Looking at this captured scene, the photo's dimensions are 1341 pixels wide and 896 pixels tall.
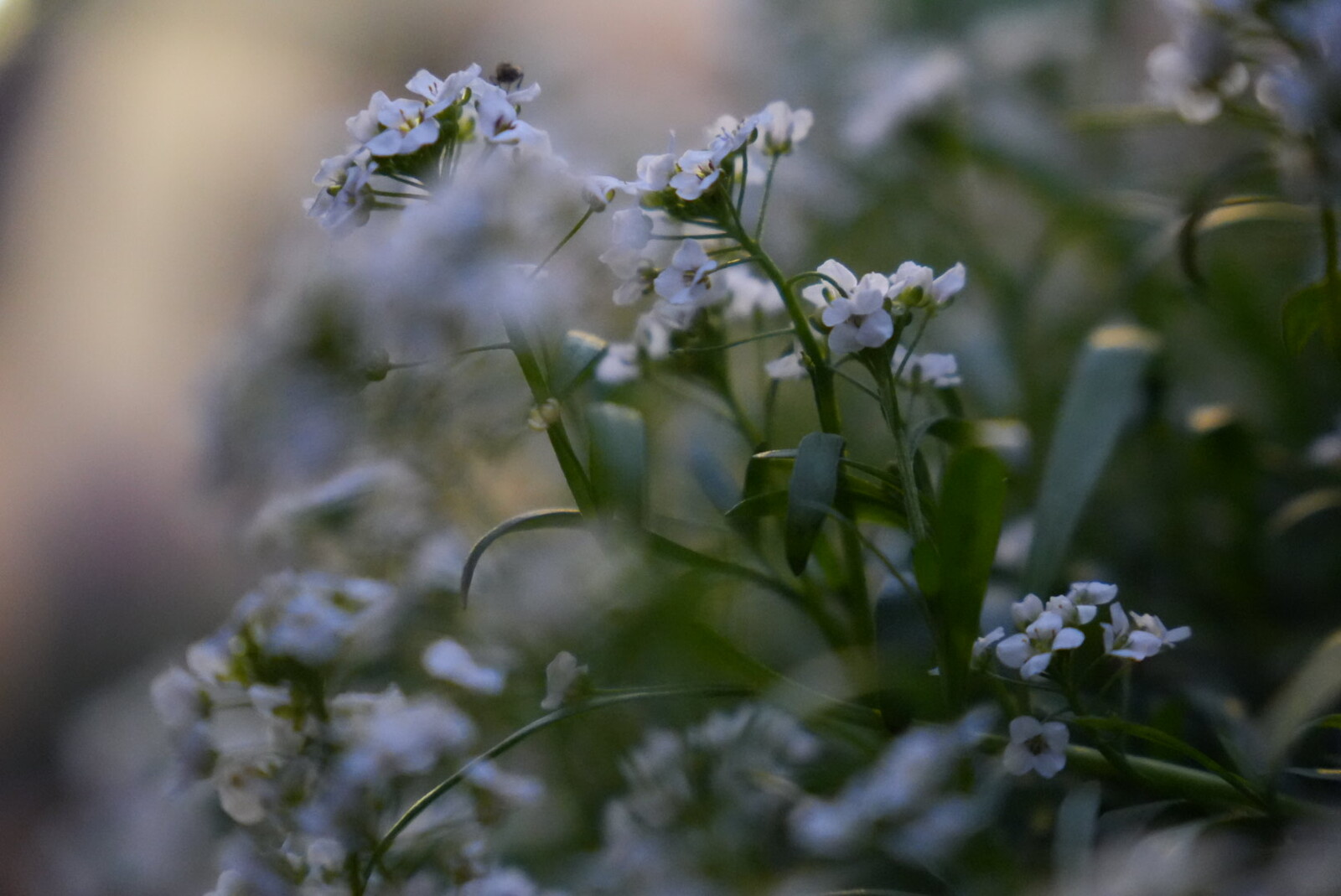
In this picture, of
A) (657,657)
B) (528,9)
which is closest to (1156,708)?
(657,657)

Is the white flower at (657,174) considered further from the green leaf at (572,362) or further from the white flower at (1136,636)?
the white flower at (1136,636)

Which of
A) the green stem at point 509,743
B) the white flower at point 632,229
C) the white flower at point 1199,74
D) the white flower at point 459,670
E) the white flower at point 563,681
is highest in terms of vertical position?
the white flower at point 632,229

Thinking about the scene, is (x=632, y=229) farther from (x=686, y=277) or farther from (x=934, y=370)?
(x=934, y=370)

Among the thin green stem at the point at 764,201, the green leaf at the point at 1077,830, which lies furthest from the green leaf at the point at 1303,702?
the thin green stem at the point at 764,201

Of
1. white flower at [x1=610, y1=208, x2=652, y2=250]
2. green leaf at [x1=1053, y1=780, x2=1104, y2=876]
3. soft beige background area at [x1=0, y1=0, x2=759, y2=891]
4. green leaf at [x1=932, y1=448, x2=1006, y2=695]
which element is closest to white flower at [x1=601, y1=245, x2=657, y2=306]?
white flower at [x1=610, y1=208, x2=652, y2=250]

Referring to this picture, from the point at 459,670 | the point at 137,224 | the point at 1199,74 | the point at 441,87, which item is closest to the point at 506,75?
the point at 441,87

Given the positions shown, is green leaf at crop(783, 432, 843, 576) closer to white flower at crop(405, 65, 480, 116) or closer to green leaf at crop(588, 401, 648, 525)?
green leaf at crop(588, 401, 648, 525)
